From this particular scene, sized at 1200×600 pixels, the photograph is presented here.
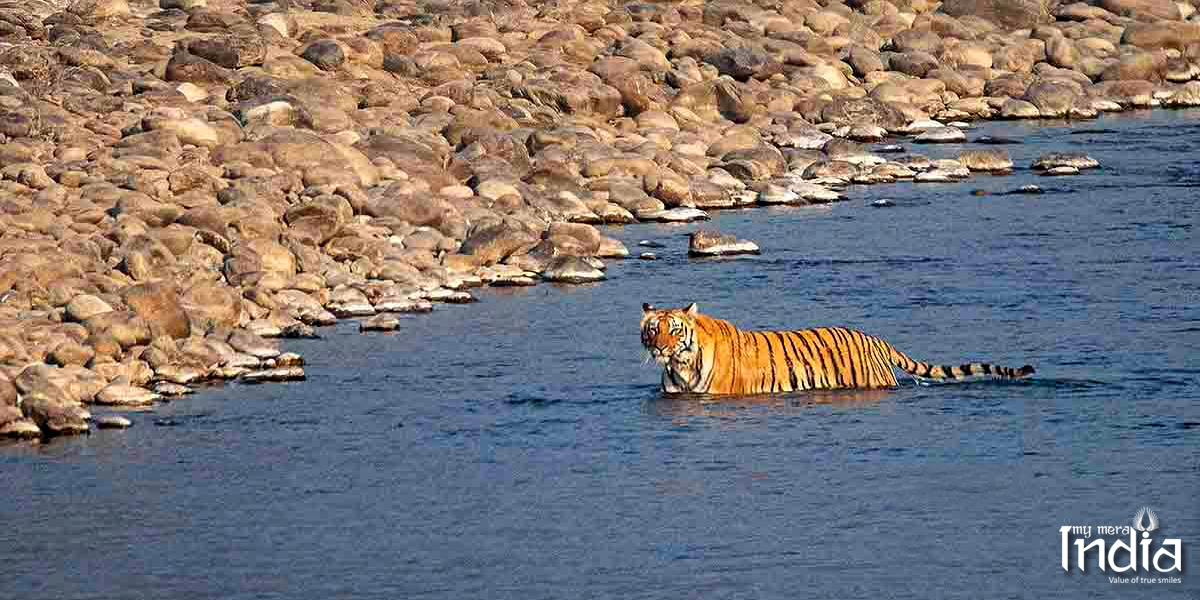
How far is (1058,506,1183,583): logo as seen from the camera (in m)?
14.0

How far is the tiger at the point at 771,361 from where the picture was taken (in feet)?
60.7

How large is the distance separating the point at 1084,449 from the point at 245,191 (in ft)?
39.2

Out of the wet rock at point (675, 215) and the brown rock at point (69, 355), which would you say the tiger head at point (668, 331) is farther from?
the wet rock at point (675, 215)

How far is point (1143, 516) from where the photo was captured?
15.0 m

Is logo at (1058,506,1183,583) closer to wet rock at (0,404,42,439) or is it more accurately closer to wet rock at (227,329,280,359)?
wet rock at (0,404,42,439)

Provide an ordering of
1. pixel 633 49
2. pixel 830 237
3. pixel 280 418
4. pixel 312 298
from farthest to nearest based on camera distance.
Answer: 1. pixel 633 49
2. pixel 830 237
3. pixel 312 298
4. pixel 280 418

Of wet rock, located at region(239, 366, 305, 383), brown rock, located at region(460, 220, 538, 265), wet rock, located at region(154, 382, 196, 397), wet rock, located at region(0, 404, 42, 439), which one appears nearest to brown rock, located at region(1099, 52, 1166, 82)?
brown rock, located at region(460, 220, 538, 265)

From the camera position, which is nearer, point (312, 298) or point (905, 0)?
point (312, 298)

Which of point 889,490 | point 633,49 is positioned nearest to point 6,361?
point 889,490

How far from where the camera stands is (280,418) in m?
18.5

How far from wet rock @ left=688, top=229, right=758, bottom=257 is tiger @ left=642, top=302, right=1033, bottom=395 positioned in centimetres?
751

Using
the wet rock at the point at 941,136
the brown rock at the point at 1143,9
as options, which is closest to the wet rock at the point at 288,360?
the wet rock at the point at 941,136

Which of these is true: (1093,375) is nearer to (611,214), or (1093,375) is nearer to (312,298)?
(312,298)

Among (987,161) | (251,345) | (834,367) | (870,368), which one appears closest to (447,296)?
(251,345)
